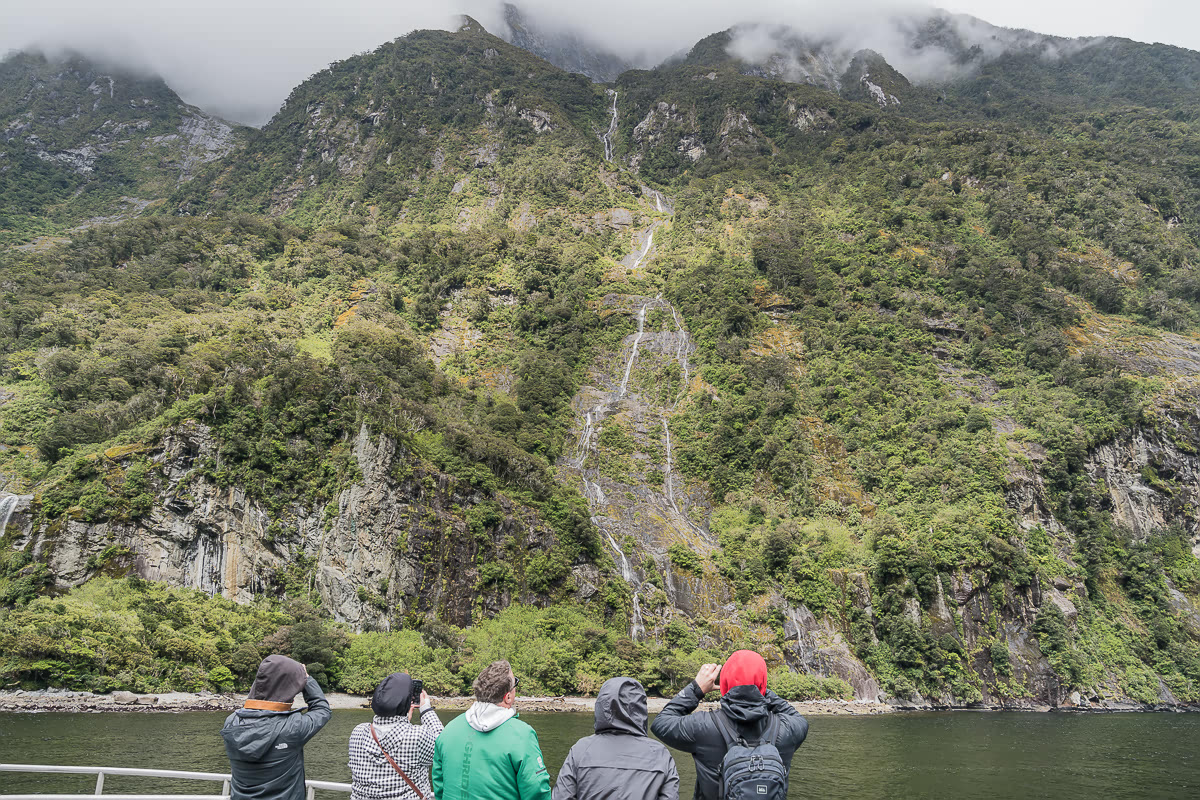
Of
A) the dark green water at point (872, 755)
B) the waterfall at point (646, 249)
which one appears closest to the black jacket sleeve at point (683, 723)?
the dark green water at point (872, 755)

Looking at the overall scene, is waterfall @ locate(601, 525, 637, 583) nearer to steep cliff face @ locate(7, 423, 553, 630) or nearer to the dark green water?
steep cliff face @ locate(7, 423, 553, 630)

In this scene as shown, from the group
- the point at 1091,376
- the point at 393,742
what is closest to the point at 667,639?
the point at 393,742

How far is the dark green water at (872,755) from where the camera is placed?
18.6m

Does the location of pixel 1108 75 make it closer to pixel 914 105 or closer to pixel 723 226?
pixel 914 105

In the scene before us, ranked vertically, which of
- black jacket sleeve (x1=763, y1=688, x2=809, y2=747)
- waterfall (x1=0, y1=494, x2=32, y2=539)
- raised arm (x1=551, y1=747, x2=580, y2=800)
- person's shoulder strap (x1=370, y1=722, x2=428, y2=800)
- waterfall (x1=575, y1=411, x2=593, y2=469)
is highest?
black jacket sleeve (x1=763, y1=688, x2=809, y2=747)

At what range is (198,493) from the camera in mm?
41844

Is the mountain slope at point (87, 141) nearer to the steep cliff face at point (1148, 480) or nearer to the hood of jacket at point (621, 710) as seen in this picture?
the hood of jacket at point (621, 710)

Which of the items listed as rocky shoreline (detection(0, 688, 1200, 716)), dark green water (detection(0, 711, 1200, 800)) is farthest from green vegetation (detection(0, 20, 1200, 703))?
dark green water (detection(0, 711, 1200, 800))

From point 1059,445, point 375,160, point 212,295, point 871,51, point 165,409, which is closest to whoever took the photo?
point 165,409

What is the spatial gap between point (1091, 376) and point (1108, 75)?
12366cm

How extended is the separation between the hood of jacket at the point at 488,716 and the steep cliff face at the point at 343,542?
40.8 meters

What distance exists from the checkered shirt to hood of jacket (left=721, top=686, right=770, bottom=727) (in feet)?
6.20

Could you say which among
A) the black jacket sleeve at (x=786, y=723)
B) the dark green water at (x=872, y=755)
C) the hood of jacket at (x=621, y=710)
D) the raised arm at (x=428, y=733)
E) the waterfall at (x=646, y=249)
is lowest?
the dark green water at (x=872, y=755)

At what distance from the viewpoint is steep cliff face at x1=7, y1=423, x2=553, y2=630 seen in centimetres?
3962
